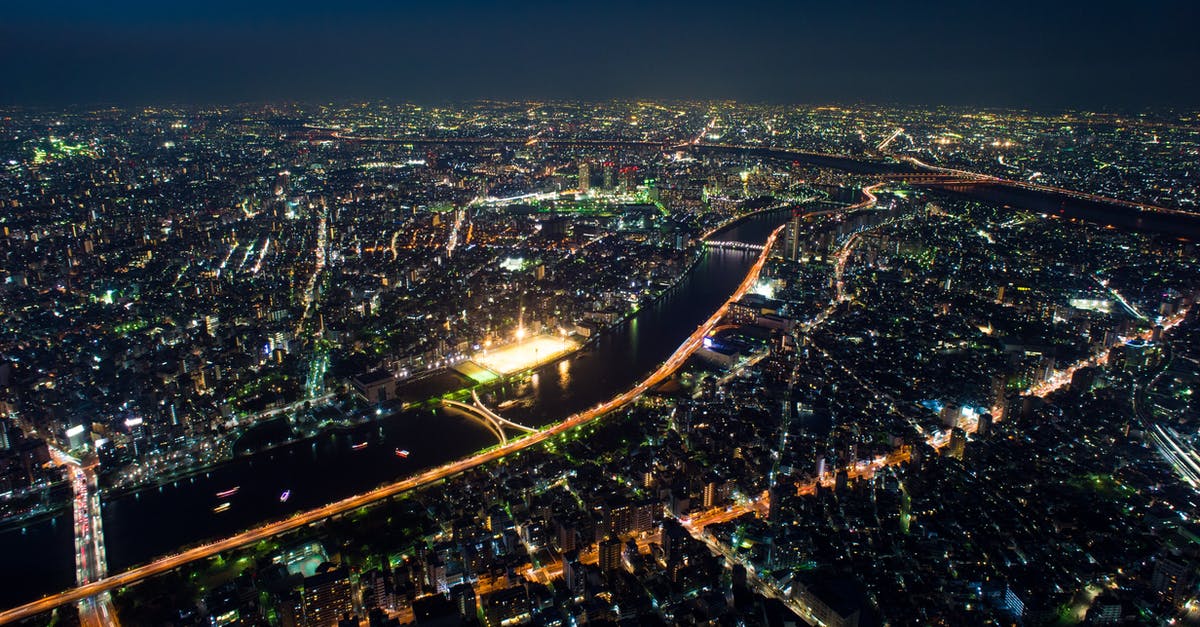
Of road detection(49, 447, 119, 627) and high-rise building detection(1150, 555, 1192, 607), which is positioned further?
high-rise building detection(1150, 555, 1192, 607)

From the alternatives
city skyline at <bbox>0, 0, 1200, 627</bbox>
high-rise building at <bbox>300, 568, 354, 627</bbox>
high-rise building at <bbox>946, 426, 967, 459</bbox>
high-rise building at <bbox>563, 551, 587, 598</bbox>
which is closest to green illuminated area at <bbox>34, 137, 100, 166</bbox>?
city skyline at <bbox>0, 0, 1200, 627</bbox>

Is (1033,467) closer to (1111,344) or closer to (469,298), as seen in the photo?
(1111,344)

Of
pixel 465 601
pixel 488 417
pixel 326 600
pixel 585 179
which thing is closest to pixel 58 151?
pixel 585 179

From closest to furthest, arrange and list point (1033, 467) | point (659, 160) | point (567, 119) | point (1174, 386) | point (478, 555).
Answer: point (478, 555) < point (1033, 467) < point (1174, 386) < point (659, 160) < point (567, 119)

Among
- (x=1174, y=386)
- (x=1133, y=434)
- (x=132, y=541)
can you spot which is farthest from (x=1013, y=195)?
(x=132, y=541)

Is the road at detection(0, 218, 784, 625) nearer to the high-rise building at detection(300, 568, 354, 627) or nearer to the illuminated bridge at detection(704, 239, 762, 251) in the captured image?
the high-rise building at detection(300, 568, 354, 627)

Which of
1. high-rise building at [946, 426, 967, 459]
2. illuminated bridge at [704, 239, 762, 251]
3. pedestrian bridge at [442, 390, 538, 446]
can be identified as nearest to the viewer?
high-rise building at [946, 426, 967, 459]
